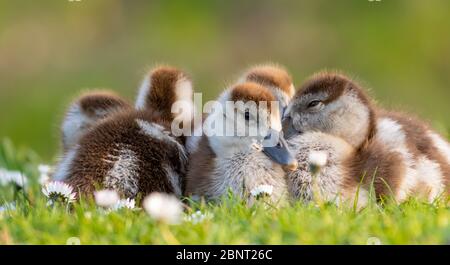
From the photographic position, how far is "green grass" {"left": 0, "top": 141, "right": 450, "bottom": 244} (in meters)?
3.65

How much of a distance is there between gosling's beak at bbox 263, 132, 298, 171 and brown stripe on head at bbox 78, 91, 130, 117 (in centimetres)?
143

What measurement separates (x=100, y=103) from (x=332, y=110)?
1.70 m

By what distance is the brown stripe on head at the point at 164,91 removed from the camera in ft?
18.4

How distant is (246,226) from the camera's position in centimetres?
389

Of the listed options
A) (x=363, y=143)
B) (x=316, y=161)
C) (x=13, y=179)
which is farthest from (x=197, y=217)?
(x=13, y=179)

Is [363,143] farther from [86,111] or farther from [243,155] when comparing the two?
[86,111]

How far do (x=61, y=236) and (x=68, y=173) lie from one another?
3.72ft

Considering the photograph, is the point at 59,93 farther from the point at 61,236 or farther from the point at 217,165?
the point at 61,236

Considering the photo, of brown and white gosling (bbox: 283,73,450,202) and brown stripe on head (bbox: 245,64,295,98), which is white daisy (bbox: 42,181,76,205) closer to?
brown and white gosling (bbox: 283,73,450,202)

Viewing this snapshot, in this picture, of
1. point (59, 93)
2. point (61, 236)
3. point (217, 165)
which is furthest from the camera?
point (59, 93)

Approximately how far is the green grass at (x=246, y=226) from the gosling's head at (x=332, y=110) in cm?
65
